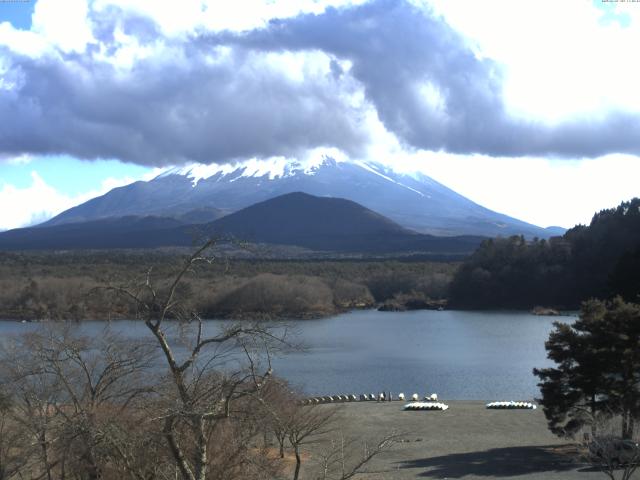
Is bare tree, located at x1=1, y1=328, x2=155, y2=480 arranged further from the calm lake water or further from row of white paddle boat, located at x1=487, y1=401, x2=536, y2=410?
row of white paddle boat, located at x1=487, y1=401, x2=536, y2=410

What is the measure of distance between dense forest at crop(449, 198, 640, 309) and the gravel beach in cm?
5021

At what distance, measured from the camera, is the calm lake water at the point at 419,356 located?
34562 mm

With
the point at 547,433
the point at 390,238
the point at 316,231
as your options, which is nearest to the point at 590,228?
the point at 547,433

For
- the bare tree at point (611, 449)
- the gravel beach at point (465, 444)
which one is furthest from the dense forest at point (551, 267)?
the bare tree at point (611, 449)

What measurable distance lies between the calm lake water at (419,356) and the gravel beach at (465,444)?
4.38 m

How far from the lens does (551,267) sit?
79438 mm

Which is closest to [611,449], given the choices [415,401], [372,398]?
[415,401]

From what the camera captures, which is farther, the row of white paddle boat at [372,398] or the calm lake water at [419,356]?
the calm lake water at [419,356]

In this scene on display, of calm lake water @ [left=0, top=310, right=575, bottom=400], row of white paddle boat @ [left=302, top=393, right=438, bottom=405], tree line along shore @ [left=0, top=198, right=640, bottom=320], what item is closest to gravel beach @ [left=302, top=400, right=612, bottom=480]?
row of white paddle boat @ [left=302, top=393, right=438, bottom=405]

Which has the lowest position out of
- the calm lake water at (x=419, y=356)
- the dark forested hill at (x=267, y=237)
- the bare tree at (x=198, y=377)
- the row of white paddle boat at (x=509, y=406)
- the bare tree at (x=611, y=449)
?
the calm lake water at (x=419, y=356)

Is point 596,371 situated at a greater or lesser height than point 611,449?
greater

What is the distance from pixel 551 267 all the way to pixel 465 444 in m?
60.2

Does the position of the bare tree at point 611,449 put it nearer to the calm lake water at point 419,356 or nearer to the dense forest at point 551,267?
the calm lake water at point 419,356

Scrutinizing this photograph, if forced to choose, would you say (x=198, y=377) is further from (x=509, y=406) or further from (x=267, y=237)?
(x=267, y=237)
